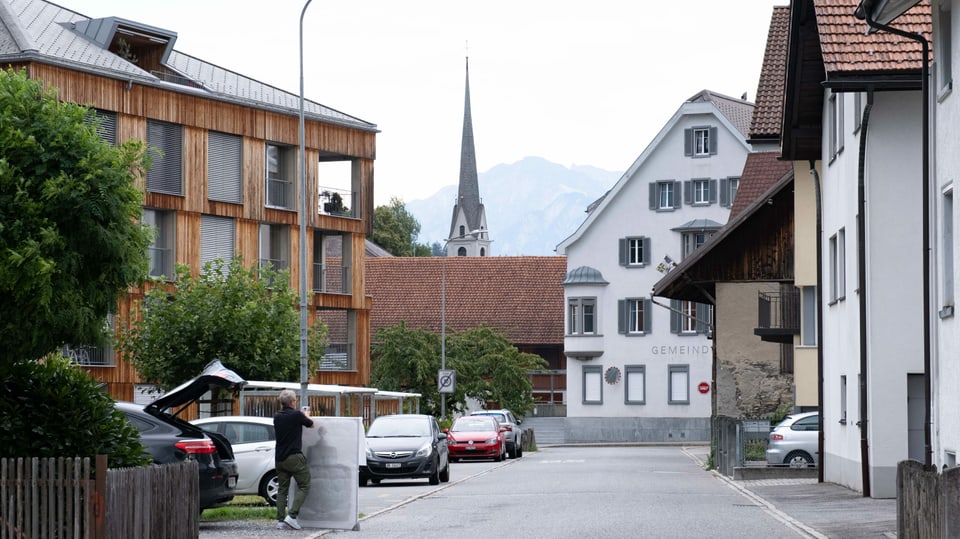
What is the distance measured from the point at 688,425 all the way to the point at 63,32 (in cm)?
3886

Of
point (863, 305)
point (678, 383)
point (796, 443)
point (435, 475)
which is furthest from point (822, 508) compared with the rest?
point (678, 383)

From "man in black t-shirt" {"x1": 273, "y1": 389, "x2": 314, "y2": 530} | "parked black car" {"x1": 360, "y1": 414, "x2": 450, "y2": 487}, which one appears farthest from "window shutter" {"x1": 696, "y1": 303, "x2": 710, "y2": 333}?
"man in black t-shirt" {"x1": 273, "y1": 389, "x2": 314, "y2": 530}

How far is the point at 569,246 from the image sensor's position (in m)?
77.2

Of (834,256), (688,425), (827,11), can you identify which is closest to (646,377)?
(688,425)

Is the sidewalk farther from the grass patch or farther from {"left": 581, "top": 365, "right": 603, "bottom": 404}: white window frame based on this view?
{"left": 581, "top": 365, "right": 603, "bottom": 404}: white window frame

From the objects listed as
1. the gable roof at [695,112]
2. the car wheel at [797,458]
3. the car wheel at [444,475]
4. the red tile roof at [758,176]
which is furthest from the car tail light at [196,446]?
the gable roof at [695,112]

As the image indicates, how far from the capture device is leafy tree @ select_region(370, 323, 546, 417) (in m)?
61.2

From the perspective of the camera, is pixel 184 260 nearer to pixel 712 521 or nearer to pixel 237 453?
pixel 237 453

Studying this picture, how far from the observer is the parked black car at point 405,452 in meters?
31.1

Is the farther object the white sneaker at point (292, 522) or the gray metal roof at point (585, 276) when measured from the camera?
the gray metal roof at point (585, 276)

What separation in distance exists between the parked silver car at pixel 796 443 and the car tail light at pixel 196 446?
1841 centimetres

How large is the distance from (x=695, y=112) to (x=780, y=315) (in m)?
34.4

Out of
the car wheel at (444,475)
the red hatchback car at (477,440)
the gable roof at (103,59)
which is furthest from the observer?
the red hatchback car at (477,440)

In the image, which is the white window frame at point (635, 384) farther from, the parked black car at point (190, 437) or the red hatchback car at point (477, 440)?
the parked black car at point (190, 437)
